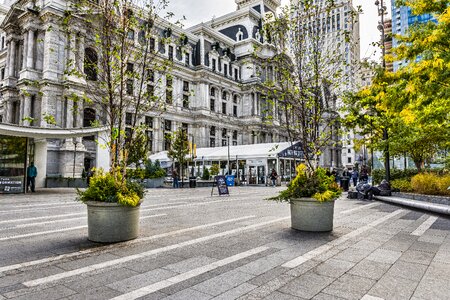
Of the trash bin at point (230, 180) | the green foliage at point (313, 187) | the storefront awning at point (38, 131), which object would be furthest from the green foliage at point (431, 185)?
the trash bin at point (230, 180)

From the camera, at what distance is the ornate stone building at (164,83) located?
35250mm

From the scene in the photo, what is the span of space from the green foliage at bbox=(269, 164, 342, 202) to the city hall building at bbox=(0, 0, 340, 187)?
11863 mm

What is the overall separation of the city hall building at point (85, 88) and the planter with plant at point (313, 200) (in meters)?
12.0

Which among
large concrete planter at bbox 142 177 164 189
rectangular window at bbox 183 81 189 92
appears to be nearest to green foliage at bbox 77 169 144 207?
large concrete planter at bbox 142 177 164 189

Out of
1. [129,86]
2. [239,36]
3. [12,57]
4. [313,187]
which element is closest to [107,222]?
[129,86]

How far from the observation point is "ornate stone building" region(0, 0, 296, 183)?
3525 centimetres

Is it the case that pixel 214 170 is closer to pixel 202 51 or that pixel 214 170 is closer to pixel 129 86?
pixel 202 51

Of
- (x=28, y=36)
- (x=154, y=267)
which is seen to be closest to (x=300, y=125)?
(x=154, y=267)

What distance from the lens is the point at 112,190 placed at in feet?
20.4

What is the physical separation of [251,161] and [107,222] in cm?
3019

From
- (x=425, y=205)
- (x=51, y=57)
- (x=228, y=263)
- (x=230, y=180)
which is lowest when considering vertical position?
(x=228, y=263)

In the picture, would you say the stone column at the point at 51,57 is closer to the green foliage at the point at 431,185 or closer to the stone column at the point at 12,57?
the stone column at the point at 12,57

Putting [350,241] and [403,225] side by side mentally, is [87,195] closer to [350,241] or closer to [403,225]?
[350,241]

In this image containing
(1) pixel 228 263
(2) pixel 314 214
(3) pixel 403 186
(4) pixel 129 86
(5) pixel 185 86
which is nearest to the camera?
(1) pixel 228 263
